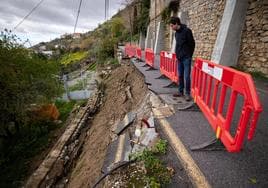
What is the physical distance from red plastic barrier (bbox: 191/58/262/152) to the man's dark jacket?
21.3 inches

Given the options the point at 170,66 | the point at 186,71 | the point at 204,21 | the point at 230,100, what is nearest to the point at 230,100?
the point at 230,100

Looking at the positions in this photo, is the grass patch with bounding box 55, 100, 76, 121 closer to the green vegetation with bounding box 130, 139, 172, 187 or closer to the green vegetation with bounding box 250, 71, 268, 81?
the green vegetation with bounding box 250, 71, 268, 81

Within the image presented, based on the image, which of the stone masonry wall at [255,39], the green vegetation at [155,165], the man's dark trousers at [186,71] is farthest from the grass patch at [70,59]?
the green vegetation at [155,165]

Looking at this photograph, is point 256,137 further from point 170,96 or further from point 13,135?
point 13,135

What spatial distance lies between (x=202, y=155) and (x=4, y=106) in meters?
10.6

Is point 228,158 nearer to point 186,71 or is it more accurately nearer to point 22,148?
point 186,71

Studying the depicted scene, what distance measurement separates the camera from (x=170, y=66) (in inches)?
282

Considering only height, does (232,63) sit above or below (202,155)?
above

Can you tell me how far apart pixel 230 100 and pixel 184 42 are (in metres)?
2.42

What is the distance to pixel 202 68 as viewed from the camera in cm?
408

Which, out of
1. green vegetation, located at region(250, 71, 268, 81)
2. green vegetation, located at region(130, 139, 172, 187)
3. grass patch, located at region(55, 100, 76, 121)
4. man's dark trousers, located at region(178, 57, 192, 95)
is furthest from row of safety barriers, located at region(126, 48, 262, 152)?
grass patch, located at region(55, 100, 76, 121)

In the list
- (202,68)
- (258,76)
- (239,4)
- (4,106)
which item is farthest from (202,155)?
(4,106)

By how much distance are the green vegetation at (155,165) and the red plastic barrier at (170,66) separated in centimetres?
345

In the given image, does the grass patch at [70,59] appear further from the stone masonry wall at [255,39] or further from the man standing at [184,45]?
the man standing at [184,45]
